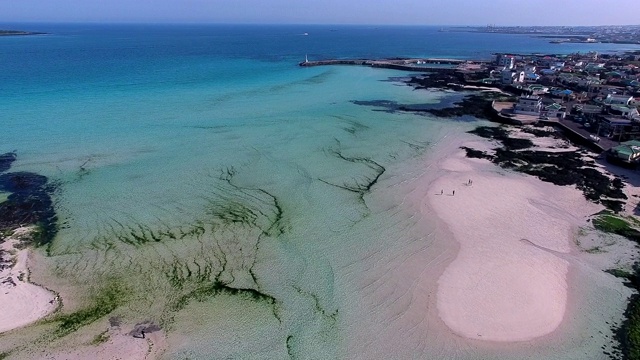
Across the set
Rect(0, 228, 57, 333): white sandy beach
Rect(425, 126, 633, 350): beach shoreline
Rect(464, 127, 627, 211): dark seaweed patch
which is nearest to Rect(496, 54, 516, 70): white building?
Rect(464, 127, 627, 211): dark seaweed patch

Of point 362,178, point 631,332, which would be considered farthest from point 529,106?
point 631,332

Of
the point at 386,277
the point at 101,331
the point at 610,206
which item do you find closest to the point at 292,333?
the point at 386,277

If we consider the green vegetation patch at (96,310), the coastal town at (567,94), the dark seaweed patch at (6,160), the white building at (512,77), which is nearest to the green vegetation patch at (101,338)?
the green vegetation patch at (96,310)

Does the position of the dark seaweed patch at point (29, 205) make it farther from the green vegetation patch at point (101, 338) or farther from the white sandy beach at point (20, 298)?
the green vegetation patch at point (101, 338)

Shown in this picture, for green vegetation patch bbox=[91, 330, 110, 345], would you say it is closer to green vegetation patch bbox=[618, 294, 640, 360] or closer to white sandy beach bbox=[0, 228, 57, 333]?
white sandy beach bbox=[0, 228, 57, 333]

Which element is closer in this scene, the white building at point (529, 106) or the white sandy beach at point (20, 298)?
the white sandy beach at point (20, 298)

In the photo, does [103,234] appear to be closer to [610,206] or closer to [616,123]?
[610,206]

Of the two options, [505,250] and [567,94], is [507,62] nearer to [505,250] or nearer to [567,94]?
[567,94]
